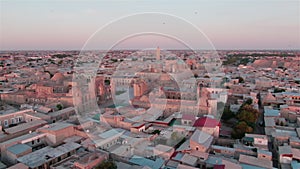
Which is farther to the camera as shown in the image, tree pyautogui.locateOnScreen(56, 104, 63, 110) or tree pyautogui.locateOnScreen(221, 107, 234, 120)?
tree pyautogui.locateOnScreen(56, 104, 63, 110)

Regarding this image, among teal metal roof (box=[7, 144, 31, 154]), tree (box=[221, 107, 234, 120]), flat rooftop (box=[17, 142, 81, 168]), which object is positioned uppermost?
tree (box=[221, 107, 234, 120])

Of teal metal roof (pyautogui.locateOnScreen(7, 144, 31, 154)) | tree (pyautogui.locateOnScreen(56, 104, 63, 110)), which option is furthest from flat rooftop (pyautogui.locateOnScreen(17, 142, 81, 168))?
tree (pyautogui.locateOnScreen(56, 104, 63, 110))

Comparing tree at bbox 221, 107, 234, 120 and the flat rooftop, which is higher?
tree at bbox 221, 107, 234, 120

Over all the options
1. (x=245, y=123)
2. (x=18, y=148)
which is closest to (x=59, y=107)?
(x=18, y=148)

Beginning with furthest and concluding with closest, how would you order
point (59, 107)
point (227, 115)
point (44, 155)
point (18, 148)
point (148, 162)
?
1. point (59, 107)
2. point (227, 115)
3. point (18, 148)
4. point (44, 155)
5. point (148, 162)

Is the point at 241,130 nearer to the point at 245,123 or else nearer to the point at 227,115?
the point at 245,123

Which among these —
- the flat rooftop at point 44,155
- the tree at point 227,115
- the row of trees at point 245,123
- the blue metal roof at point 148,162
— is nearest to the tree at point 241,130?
the row of trees at point 245,123

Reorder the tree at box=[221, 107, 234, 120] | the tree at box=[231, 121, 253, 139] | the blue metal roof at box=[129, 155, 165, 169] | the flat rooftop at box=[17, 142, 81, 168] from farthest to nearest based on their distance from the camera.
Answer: the tree at box=[221, 107, 234, 120]
the tree at box=[231, 121, 253, 139]
the flat rooftop at box=[17, 142, 81, 168]
the blue metal roof at box=[129, 155, 165, 169]

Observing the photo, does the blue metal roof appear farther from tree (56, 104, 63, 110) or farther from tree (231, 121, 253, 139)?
tree (56, 104, 63, 110)

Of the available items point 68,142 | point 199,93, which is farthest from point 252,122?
point 68,142

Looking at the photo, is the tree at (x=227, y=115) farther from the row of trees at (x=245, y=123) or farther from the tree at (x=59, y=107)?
the tree at (x=59, y=107)

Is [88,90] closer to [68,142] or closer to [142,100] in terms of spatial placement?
[142,100]
